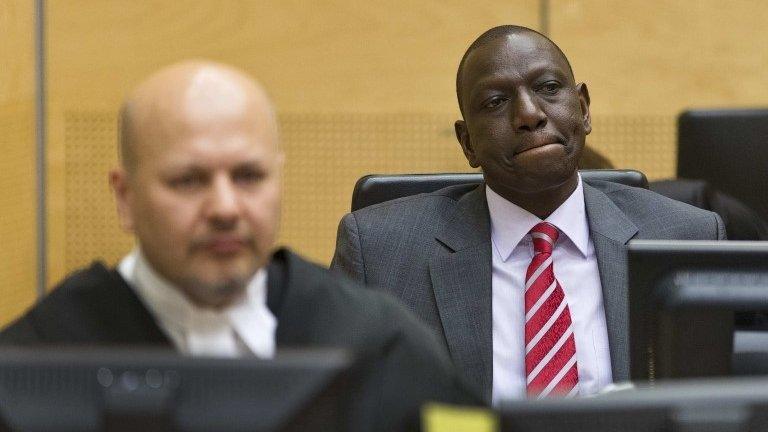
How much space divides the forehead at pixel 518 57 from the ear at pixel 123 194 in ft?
3.71

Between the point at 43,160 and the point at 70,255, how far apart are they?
0.35m

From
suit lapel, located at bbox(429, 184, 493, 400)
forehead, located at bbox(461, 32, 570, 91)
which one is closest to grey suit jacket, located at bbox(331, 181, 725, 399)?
suit lapel, located at bbox(429, 184, 493, 400)

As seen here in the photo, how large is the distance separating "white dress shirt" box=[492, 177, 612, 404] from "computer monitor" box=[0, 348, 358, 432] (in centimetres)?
117

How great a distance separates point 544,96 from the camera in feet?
7.90

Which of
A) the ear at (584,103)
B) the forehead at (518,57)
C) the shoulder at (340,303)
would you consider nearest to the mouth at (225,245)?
the shoulder at (340,303)

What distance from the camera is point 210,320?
1347 mm

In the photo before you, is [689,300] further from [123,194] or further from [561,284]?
[561,284]

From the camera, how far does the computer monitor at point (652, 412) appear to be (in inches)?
41.3

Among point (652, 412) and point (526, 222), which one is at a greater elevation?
point (652, 412)

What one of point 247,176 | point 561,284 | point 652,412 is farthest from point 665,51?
point 652,412

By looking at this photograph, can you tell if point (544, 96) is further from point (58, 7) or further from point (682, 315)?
point (58, 7)

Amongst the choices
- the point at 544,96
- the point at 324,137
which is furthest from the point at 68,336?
the point at 324,137

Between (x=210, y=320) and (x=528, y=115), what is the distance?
1146mm

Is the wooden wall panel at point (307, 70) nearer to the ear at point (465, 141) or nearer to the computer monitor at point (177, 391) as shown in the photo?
the ear at point (465, 141)
